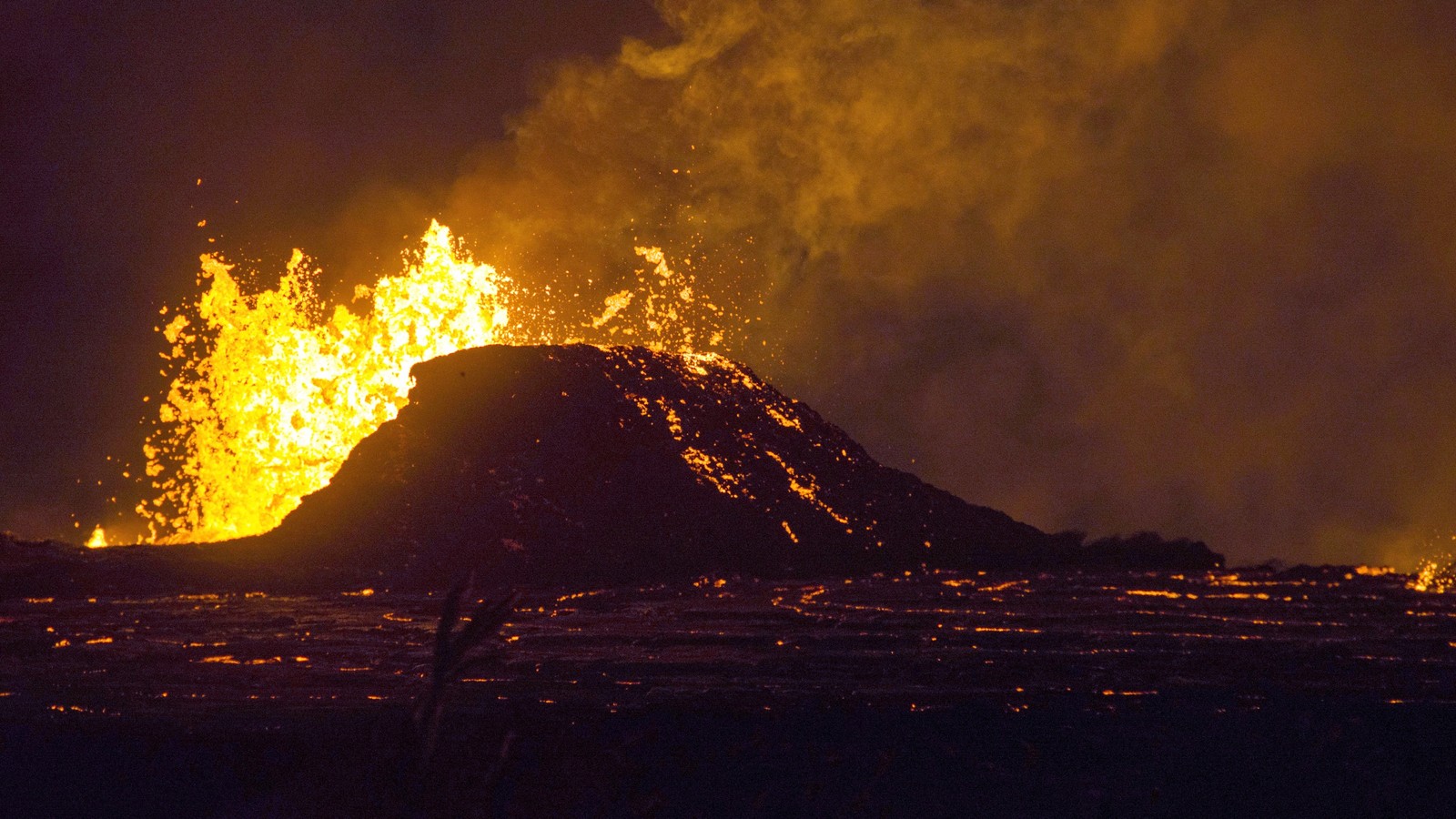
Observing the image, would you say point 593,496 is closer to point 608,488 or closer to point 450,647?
point 608,488

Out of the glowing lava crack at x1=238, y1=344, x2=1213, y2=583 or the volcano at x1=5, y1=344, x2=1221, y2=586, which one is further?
the glowing lava crack at x1=238, y1=344, x2=1213, y2=583

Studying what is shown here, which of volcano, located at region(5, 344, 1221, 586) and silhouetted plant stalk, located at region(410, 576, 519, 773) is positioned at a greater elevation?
volcano, located at region(5, 344, 1221, 586)

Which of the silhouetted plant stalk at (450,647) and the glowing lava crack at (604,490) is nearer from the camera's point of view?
the silhouetted plant stalk at (450,647)

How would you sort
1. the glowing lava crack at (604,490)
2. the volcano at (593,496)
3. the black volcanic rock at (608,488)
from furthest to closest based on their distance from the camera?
1. the black volcanic rock at (608,488)
2. the glowing lava crack at (604,490)
3. the volcano at (593,496)

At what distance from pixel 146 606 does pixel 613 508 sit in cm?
3216

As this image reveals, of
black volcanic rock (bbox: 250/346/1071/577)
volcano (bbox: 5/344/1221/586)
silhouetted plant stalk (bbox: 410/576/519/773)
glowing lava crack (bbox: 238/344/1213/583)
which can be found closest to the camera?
silhouetted plant stalk (bbox: 410/576/519/773)

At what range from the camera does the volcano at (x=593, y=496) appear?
270 ft

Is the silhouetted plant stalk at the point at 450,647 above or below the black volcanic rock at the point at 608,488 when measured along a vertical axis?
below

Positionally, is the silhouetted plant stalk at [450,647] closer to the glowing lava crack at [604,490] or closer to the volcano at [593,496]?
the glowing lava crack at [604,490]

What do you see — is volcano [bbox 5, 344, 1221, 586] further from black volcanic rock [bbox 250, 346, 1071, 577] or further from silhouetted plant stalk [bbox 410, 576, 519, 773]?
silhouetted plant stalk [bbox 410, 576, 519, 773]

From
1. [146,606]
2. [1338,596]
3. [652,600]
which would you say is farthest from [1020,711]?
[1338,596]

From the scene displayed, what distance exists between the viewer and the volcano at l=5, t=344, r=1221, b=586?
82250mm

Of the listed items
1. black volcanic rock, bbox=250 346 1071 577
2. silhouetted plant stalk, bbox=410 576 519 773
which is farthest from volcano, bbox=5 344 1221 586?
silhouetted plant stalk, bbox=410 576 519 773

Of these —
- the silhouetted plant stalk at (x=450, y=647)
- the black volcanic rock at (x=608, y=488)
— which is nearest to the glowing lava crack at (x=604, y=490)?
the black volcanic rock at (x=608, y=488)
